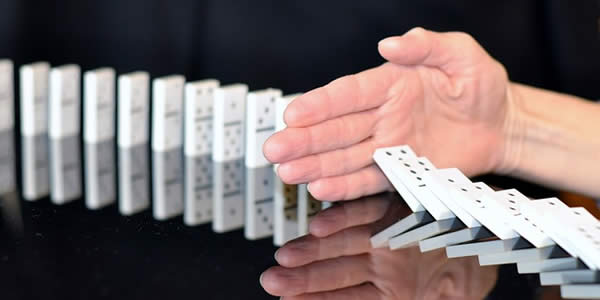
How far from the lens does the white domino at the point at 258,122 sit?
1.44m

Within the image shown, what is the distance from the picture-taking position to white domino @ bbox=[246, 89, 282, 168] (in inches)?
56.7

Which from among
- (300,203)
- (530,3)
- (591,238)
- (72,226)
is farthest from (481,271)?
(530,3)

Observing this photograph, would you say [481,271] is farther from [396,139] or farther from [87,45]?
[87,45]

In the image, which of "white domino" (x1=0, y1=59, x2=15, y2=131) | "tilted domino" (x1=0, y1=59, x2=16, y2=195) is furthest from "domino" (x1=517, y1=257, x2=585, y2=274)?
"white domino" (x1=0, y1=59, x2=15, y2=131)

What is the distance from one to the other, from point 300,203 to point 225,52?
101cm

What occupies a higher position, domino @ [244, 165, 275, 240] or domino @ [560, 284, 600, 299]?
domino @ [560, 284, 600, 299]

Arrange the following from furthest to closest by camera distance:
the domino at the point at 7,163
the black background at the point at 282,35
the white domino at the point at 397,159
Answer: the black background at the point at 282,35 → the domino at the point at 7,163 → the white domino at the point at 397,159

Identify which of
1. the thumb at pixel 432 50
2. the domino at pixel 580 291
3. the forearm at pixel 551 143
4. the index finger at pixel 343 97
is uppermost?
the thumb at pixel 432 50

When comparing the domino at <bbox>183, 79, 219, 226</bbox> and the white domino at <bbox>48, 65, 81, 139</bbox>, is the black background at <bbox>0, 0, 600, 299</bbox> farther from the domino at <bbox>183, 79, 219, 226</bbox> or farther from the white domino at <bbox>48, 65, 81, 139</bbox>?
the white domino at <bbox>48, 65, 81, 139</bbox>

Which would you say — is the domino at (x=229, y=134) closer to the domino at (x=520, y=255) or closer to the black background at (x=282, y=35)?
the black background at (x=282, y=35)

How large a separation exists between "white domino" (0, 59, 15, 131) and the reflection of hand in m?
0.91

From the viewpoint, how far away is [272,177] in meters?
1.40

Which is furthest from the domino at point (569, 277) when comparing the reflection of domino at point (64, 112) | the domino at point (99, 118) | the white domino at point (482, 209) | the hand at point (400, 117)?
the reflection of domino at point (64, 112)

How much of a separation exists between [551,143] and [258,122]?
0.53m
